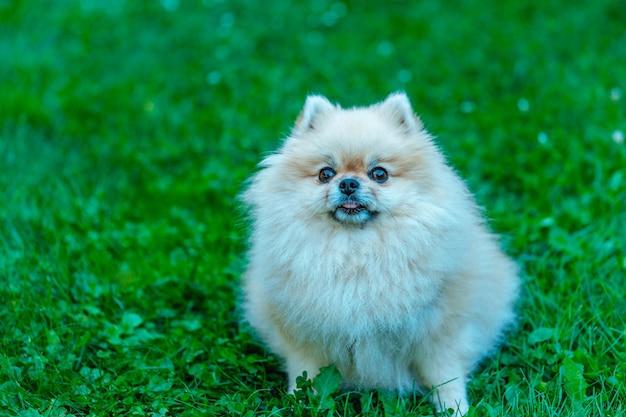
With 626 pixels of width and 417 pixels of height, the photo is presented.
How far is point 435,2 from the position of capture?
26.5 ft

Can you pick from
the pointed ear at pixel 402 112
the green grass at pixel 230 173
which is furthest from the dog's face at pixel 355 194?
the green grass at pixel 230 173

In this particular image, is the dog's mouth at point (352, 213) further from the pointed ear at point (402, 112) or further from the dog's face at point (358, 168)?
the pointed ear at point (402, 112)

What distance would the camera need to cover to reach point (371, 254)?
3057 mm

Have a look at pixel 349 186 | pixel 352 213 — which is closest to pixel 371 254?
pixel 352 213

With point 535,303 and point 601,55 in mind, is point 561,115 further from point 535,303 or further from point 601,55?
point 535,303

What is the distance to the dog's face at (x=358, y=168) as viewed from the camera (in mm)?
3033

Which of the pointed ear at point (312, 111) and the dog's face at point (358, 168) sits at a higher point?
the pointed ear at point (312, 111)

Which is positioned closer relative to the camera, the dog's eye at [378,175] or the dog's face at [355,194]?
the dog's face at [355,194]

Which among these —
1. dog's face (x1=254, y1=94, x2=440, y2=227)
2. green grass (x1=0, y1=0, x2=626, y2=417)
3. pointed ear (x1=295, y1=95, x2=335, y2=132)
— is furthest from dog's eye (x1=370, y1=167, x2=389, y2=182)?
green grass (x1=0, y1=0, x2=626, y2=417)

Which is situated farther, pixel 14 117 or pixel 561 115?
pixel 14 117

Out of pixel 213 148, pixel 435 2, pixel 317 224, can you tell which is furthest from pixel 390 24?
pixel 317 224

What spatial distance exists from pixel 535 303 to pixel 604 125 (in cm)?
209

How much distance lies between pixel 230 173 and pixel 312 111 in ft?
7.44

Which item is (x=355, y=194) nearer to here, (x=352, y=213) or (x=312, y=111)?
(x=352, y=213)
